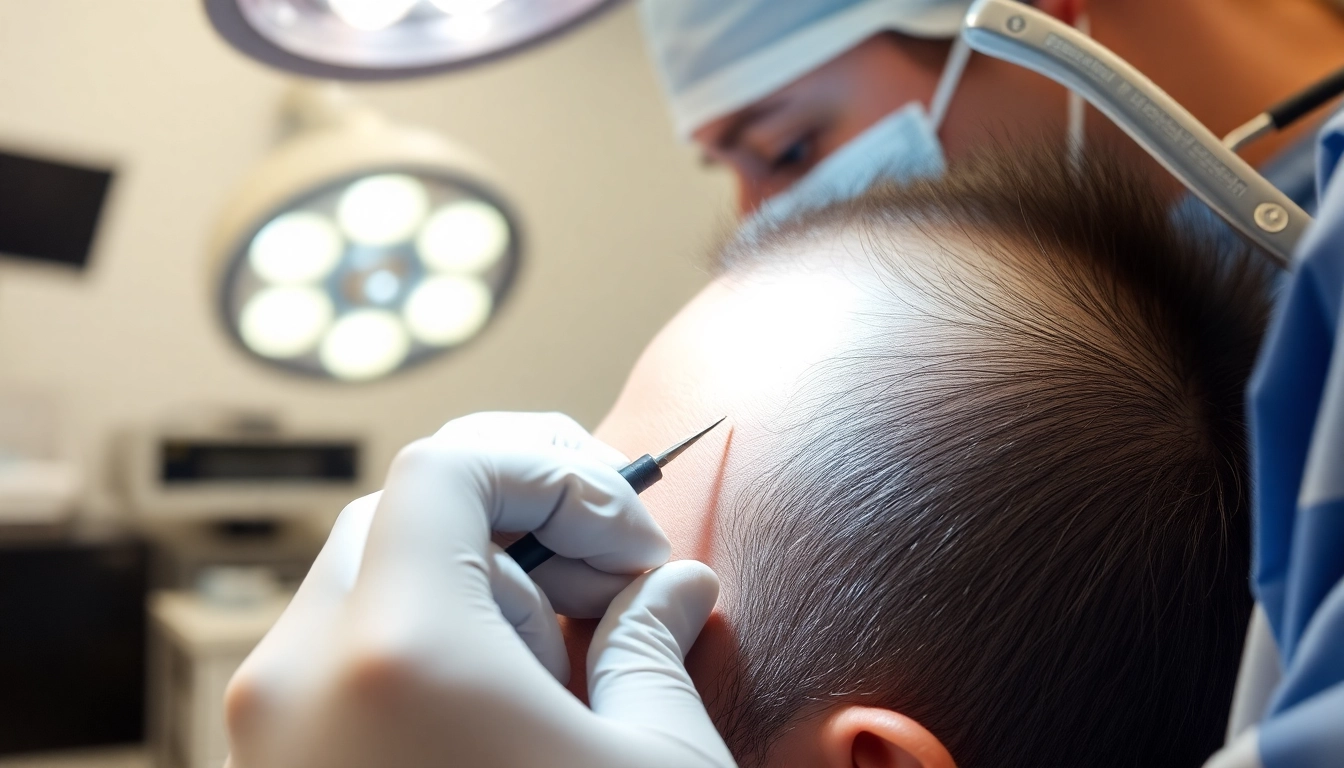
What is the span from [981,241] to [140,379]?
7.22ft

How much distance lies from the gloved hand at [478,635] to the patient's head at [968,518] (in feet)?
0.20

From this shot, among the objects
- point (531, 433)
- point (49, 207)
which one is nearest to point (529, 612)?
point (531, 433)

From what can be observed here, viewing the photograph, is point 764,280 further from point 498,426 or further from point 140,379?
point 140,379

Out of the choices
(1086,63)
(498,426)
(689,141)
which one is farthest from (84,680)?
(1086,63)

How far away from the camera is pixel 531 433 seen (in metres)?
0.68

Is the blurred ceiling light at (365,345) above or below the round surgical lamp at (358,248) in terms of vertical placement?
below

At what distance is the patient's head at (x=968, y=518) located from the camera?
59cm

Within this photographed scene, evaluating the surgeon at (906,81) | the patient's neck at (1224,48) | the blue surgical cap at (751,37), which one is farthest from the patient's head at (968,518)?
the blue surgical cap at (751,37)

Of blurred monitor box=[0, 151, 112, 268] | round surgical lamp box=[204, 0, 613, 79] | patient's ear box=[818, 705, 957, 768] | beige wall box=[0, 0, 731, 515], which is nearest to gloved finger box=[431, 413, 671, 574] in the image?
patient's ear box=[818, 705, 957, 768]

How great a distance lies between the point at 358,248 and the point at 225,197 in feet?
4.84

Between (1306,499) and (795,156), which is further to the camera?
(795,156)

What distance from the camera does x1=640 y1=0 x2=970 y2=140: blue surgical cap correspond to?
1.11 meters

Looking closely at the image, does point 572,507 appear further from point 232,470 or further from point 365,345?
point 232,470

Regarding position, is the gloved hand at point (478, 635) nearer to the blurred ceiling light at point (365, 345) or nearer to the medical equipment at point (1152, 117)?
the medical equipment at point (1152, 117)
